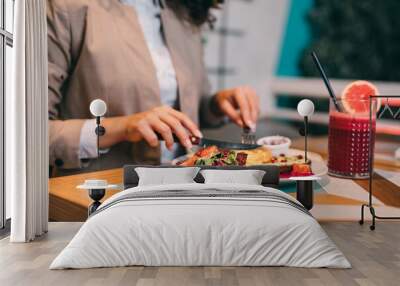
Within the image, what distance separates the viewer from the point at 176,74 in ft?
16.0

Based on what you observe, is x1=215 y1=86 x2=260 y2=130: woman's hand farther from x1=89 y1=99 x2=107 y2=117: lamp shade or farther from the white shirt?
x1=89 y1=99 x2=107 y2=117: lamp shade

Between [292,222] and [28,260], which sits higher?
[292,222]

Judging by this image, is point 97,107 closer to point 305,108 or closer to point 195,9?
point 195,9

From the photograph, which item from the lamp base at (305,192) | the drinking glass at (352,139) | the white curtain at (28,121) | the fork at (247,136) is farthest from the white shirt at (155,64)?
the drinking glass at (352,139)

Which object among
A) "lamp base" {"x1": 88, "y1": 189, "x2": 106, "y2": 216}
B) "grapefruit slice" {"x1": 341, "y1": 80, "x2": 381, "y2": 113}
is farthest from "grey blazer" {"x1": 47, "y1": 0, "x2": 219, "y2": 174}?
"grapefruit slice" {"x1": 341, "y1": 80, "x2": 381, "y2": 113}

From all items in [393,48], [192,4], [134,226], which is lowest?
[134,226]

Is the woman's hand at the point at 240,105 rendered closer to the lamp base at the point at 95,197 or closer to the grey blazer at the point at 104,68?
the grey blazer at the point at 104,68

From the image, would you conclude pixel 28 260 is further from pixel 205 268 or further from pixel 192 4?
pixel 192 4

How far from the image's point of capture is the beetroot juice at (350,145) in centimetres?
460

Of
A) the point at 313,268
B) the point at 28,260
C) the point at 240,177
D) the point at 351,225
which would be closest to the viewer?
the point at 313,268

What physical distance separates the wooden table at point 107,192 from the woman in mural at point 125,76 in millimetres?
111

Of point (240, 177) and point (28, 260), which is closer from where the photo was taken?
point (28, 260)

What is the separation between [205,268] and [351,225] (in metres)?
1.89

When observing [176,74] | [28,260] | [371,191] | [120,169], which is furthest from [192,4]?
[28,260]
